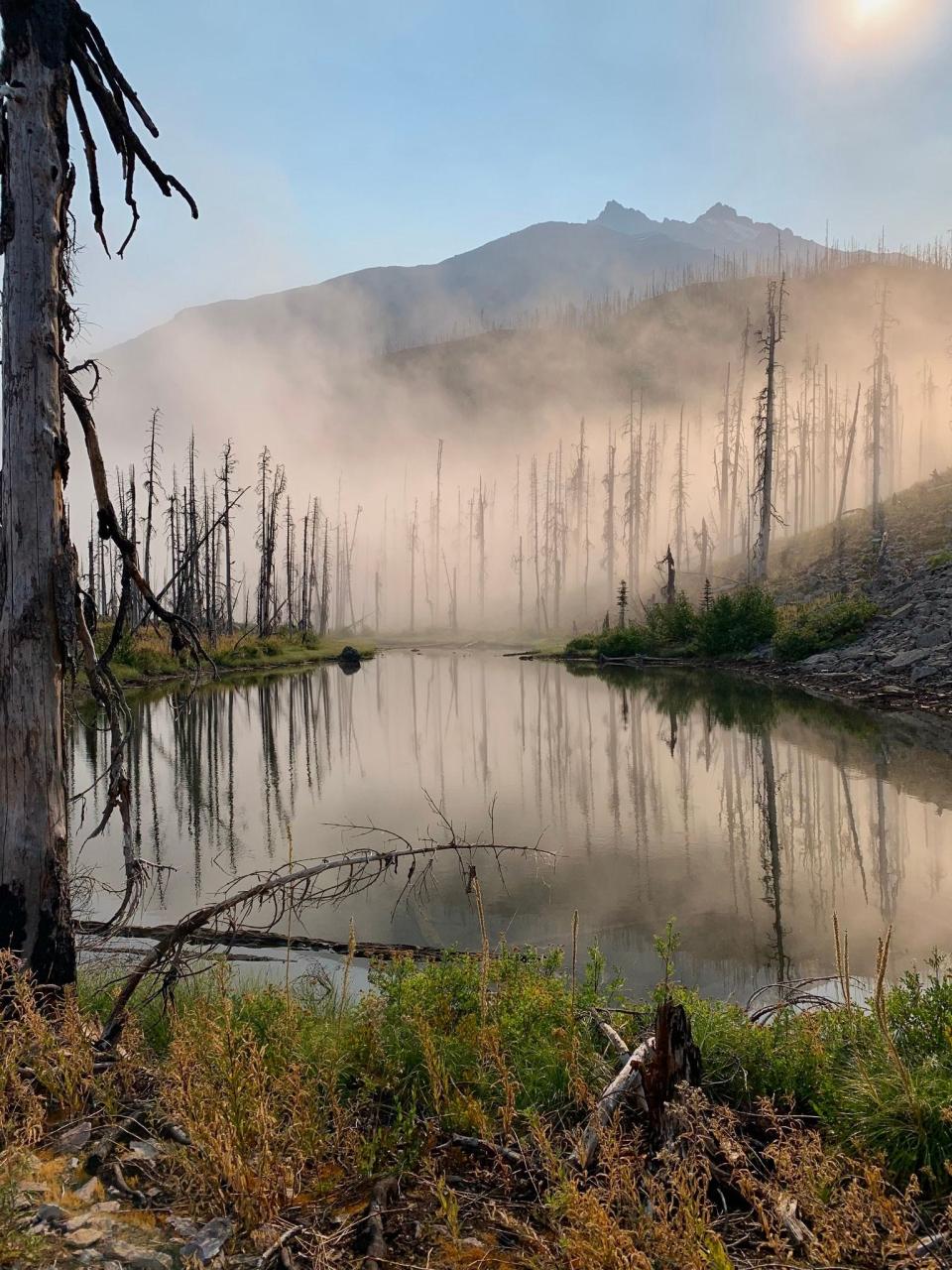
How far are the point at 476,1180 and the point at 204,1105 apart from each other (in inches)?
52.4

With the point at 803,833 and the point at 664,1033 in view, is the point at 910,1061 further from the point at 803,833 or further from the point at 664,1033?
the point at 803,833

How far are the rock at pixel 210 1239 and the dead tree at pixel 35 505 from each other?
253 cm

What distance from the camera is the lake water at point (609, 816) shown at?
855cm

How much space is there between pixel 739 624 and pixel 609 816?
1243 inches

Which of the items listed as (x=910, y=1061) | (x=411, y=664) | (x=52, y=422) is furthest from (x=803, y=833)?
(x=411, y=664)

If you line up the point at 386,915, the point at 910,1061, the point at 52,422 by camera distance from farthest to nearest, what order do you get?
the point at 386,915 → the point at 52,422 → the point at 910,1061

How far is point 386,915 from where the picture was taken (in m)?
9.27

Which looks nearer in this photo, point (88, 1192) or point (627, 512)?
point (88, 1192)

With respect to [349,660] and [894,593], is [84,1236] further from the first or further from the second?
[349,660]

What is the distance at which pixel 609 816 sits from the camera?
1361cm

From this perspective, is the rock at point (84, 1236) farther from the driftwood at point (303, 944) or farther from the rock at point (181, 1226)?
the driftwood at point (303, 944)

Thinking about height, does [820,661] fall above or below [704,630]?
below

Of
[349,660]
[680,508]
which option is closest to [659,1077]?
[349,660]

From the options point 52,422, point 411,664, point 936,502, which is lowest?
point 411,664
